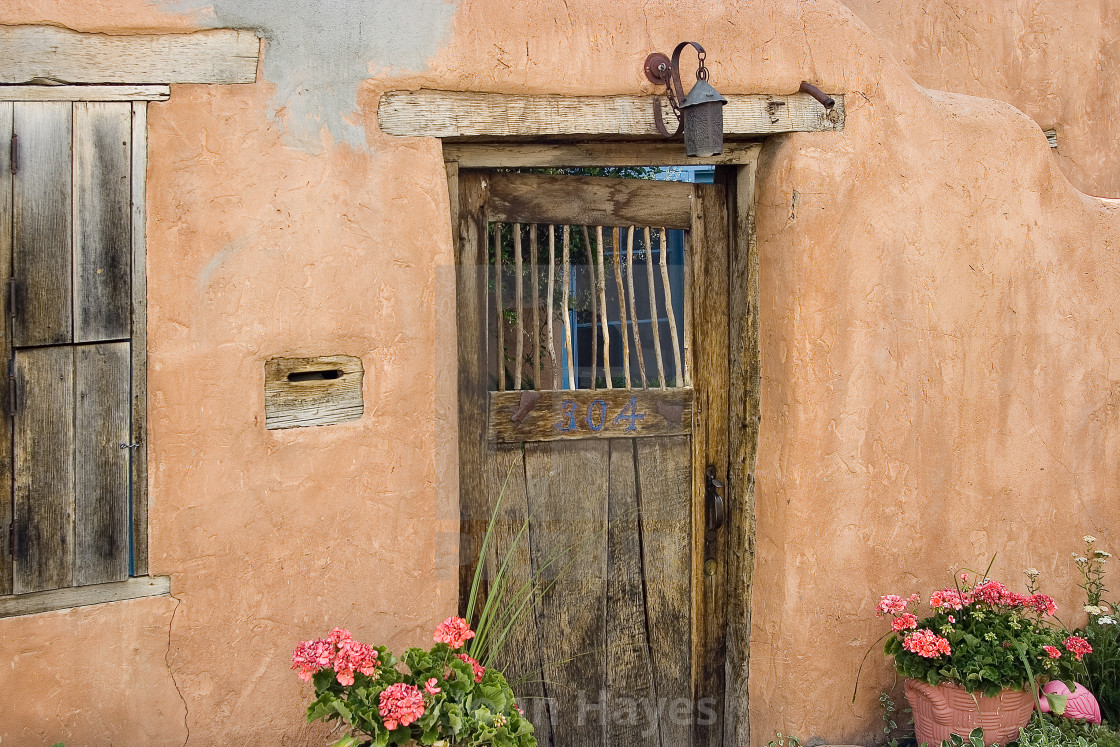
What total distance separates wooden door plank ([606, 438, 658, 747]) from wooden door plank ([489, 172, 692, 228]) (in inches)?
31.0

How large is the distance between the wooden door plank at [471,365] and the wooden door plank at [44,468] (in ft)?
3.72

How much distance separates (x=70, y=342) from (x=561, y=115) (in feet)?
5.01

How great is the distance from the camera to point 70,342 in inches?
90.9

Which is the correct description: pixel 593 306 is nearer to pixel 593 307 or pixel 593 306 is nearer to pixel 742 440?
pixel 593 307

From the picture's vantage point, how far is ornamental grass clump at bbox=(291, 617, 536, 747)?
86.8 inches

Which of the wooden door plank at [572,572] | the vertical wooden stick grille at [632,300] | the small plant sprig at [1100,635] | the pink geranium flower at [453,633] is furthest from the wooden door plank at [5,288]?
the small plant sprig at [1100,635]

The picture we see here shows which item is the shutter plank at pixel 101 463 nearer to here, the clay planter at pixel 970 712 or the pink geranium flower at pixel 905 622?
the pink geranium flower at pixel 905 622

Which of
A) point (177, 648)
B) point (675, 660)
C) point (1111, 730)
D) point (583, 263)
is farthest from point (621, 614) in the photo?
point (1111, 730)

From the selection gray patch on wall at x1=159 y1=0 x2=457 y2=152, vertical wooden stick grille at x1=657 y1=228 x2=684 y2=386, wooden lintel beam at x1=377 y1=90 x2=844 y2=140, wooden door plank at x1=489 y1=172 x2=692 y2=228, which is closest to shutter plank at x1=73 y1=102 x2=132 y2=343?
gray patch on wall at x1=159 y1=0 x2=457 y2=152

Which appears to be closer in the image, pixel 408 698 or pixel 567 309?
pixel 408 698

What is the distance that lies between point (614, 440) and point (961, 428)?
4.16ft

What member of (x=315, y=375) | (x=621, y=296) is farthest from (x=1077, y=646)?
(x=315, y=375)

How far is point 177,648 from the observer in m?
2.41

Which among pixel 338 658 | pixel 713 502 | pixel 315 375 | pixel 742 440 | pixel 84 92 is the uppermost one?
pixel 84 92
